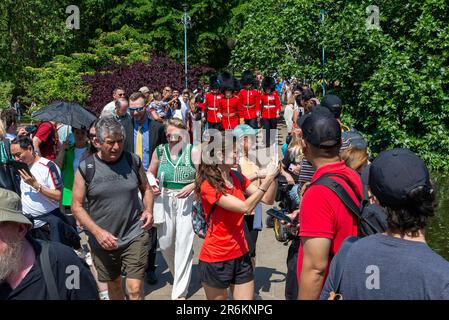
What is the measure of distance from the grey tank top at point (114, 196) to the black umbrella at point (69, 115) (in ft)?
7.28

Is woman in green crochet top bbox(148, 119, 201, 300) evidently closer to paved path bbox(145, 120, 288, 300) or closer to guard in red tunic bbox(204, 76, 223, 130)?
paved path bbox(145, 120, 288, 300)

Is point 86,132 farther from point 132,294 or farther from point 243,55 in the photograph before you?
point 243,55

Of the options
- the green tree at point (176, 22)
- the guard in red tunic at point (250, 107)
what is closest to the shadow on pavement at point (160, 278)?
the guard in red tunic at point (250, 107)

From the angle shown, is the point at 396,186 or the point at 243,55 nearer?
the point at 396,186

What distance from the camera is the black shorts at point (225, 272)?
4.71 meters

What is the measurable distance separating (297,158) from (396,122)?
617cm

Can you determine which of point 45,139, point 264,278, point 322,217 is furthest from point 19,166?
point 322,217

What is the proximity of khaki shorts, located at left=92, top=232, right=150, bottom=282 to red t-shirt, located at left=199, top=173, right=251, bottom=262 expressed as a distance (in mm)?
699

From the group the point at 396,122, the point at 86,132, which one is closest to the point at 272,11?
the point at 396,122

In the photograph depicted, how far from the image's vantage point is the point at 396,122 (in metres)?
11.9

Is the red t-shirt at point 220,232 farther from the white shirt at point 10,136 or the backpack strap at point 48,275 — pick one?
the white shirt at point 10,136

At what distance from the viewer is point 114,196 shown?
507 centimetres

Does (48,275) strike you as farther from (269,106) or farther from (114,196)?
(269,106)

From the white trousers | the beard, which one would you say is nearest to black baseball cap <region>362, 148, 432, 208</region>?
the beard
